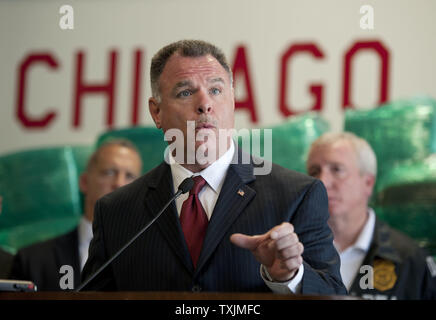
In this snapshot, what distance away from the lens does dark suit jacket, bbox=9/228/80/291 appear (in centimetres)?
288

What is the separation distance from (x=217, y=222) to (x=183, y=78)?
17.4 inches

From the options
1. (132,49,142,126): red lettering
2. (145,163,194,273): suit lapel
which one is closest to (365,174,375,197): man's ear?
(132,49,142,126): red lettering

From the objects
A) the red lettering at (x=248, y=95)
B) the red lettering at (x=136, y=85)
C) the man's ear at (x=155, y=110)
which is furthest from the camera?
the red lettering at (x=136, y=85)

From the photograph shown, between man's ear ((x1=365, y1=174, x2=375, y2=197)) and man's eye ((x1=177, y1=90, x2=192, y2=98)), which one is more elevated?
man's eye ((x1=177, y1=90, x2=192, y2=98))

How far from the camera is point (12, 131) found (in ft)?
11.5

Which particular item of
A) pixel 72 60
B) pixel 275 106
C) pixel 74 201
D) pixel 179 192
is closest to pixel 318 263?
pixel 179 192

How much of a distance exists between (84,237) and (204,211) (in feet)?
4.85

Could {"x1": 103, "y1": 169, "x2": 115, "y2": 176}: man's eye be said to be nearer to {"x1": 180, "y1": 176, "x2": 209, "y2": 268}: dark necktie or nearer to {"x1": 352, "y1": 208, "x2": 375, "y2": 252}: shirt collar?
{"x1": 352, "y1": 208, "x2": 375, "y2": 252}: shirt collar

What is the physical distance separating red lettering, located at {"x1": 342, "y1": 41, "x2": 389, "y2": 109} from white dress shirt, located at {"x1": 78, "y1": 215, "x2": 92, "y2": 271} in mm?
1246

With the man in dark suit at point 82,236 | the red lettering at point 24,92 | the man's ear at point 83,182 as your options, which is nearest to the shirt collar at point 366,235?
the man in dark suit at point 82,236

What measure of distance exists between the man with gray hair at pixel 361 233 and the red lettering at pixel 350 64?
0.20 metres

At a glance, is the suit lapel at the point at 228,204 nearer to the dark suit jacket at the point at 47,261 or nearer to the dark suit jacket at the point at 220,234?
the dark suit jacket at the point at 220,234

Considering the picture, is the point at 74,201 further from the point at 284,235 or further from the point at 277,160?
the point at 284,235

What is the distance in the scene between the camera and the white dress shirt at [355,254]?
8.80ft
